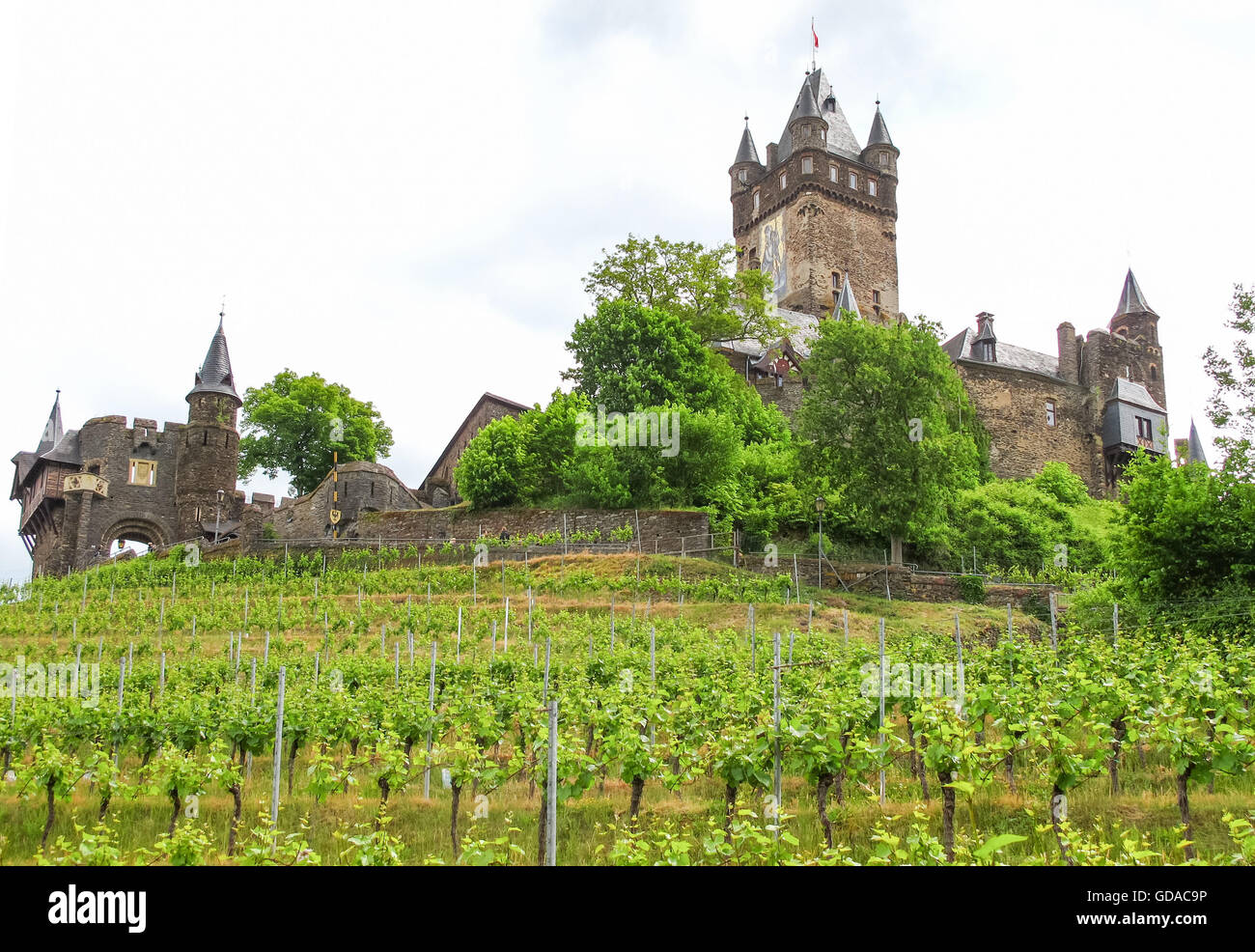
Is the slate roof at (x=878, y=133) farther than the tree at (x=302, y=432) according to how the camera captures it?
Yes

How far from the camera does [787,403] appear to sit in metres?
46.7

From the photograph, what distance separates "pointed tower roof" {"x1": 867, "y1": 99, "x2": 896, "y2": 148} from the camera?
2581 inches

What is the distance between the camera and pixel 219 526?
4412 cm

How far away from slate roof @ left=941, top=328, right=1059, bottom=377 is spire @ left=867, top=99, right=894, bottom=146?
60.4 ft

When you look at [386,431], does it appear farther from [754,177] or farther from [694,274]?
[754,177]

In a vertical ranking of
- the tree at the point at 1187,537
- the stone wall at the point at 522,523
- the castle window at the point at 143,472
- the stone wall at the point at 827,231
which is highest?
the stone wall at the point at 827,231

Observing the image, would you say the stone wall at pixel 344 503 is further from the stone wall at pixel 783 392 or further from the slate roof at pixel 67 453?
the stone wall at pixel 783 392

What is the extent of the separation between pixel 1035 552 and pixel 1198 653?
2228cm

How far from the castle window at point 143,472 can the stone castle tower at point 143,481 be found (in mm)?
40

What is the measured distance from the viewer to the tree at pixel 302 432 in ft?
159

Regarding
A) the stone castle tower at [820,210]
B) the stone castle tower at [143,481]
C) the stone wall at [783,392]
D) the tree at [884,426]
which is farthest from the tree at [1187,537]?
the stone castle tower at [820,210]

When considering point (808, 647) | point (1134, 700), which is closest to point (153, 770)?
point (1134, 700)

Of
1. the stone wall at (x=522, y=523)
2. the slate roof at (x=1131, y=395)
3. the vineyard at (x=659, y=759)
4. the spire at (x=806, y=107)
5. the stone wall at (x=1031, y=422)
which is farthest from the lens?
the spire at (x=806, y=107)

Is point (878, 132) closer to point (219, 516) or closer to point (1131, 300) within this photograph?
point (1131, 300)
